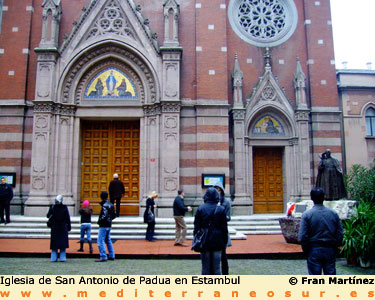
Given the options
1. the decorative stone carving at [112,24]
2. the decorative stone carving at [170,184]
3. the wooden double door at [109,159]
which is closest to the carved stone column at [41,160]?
the wooden double door at [109,159]

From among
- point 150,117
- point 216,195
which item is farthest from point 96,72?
point 216,195

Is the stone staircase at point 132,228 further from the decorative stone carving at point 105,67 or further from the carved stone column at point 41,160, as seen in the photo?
the decorative stone carving at point 105,67

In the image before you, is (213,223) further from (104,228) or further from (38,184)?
(38,184)

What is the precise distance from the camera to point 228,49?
1956cm

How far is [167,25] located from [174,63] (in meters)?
2.05

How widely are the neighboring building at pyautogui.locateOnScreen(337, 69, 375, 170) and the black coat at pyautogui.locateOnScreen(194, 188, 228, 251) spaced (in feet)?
52.8

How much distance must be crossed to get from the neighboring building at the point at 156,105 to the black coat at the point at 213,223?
1063 cm

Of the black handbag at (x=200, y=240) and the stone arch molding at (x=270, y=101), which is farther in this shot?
the stone arch molding at (x=270, y=101)

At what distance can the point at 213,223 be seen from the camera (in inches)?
238

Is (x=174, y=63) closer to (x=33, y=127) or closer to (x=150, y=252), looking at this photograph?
(x=33, y=127)

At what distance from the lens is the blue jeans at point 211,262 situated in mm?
6031

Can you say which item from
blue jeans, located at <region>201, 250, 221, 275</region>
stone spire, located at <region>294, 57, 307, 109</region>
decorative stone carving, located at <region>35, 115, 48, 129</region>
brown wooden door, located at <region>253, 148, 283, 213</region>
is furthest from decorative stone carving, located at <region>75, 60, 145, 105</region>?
blue jeans, located at <region>201, 250, 221, 275</region>

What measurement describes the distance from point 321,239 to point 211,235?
171 centimetres

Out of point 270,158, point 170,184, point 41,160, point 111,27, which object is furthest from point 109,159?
point 270,158
